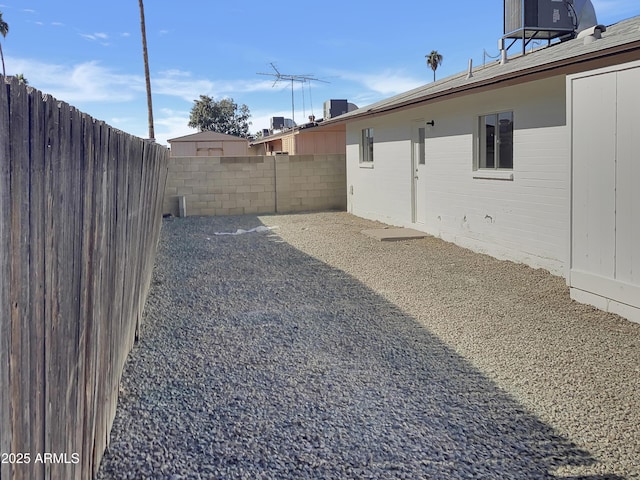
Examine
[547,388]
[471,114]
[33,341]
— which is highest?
[471,114]

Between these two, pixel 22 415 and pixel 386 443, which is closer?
pixel 22 415

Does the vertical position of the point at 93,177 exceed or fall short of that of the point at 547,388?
it exceeds it

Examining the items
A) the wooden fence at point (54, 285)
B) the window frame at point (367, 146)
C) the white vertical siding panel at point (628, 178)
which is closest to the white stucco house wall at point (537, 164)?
the white vertical siding panel at point (628, 178)

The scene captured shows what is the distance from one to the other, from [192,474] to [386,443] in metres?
1.15

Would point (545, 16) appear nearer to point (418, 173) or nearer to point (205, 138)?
point (418, 173)

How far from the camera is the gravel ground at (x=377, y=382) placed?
11.3 ft

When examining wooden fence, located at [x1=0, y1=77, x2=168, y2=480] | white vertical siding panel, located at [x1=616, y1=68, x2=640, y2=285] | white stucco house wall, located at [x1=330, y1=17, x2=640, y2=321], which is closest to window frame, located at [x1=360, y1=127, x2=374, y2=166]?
white stucco house wall, located at [x1=330, y1=17, x2=640, y2=321]

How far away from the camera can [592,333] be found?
5.93m

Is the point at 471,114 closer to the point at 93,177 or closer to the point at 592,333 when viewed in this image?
the point at 592,333

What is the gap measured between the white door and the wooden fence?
34.0 ft

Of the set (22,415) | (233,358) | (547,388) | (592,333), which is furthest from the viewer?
(592,333)

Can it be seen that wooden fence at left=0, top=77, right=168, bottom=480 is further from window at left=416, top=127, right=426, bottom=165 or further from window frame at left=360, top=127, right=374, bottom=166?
window frame at left=360, top=127, right=374, bottom=166

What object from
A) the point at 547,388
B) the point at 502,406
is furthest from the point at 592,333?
the point at 502,406

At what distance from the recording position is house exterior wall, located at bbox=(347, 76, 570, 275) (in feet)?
28.8
